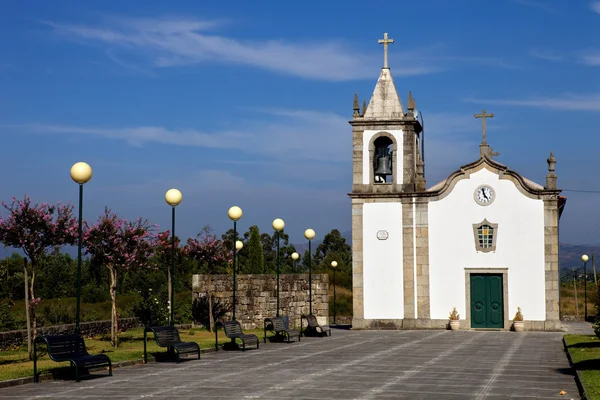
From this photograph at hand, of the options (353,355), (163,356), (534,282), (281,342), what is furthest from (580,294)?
(163,356)

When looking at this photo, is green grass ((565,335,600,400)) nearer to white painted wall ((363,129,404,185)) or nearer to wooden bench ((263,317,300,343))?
wooden bench ((263,317,300,343))

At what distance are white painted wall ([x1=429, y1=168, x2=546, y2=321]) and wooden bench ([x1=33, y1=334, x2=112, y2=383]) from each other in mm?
19375

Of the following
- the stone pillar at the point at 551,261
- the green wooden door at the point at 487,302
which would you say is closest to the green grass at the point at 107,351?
the green wooden door at the point at 487,302

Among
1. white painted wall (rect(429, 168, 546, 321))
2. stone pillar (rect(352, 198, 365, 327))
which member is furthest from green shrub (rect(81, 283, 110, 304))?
white painted wall (rect(429, 168, 546, 321))

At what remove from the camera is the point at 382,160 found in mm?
34406

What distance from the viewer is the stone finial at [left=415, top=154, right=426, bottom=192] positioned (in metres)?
33.9

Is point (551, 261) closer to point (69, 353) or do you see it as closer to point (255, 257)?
point (69, 353)

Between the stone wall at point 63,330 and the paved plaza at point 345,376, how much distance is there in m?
6.81

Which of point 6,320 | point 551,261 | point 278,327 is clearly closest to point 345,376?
point 278,327

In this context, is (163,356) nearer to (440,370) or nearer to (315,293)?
(440,370)

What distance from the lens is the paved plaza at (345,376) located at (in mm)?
13461

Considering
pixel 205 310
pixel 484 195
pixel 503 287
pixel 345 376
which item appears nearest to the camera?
pixel 345 376

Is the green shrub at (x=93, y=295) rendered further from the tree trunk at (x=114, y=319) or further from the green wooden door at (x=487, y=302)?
the green wooden door at (x=487, y=302)

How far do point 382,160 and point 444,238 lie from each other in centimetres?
401
